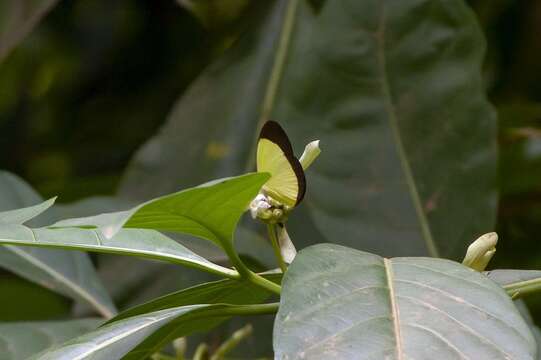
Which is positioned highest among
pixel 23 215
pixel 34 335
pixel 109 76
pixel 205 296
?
pixel 23 215

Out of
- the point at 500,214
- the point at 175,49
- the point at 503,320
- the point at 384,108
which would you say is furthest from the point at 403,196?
the point at 175,49

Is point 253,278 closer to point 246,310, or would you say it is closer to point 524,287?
point 246,310

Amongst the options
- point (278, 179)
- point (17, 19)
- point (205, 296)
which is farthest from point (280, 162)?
point (17, 19)

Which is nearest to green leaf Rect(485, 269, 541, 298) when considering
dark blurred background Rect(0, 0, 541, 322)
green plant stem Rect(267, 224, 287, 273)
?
green plant stem Rect(267, 224, 287, 273)

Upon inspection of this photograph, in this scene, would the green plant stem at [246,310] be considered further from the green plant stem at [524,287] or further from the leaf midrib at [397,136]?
the leaf midrib at [397,136]

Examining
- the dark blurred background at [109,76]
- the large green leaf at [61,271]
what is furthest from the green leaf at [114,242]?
the dark blurred background at [109,76]

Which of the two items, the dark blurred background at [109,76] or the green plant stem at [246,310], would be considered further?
the dark blurred background at [109,76]
